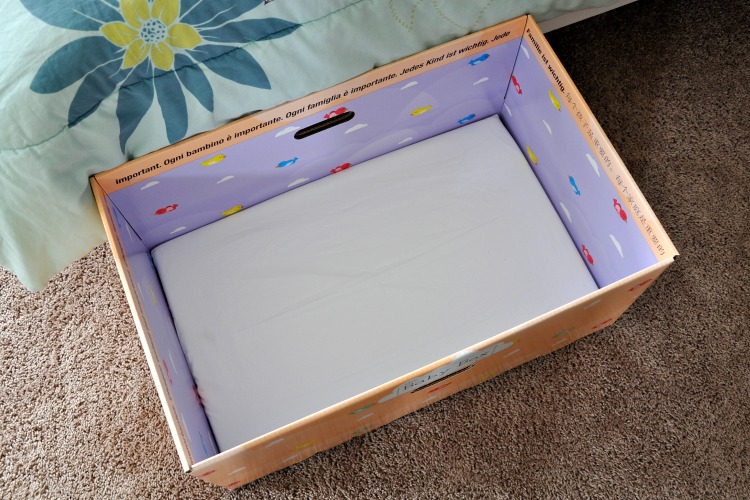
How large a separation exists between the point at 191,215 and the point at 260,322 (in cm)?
21

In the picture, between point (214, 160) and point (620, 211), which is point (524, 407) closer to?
point (620, 211)

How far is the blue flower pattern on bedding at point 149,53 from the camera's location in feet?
2.65

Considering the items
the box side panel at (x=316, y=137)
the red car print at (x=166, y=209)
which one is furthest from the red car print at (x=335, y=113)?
the red car print at (x=166, y=209)

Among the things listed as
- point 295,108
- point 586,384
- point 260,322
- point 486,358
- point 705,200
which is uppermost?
point 295,108

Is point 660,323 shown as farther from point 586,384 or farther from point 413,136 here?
point 413,136

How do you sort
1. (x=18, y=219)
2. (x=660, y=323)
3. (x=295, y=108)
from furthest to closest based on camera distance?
(x=660, y=323) → (x=295, y=108) → (x=18, y=219)

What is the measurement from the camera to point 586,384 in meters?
1.16

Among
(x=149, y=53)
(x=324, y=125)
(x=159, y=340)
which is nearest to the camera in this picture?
(x=149, y=53)

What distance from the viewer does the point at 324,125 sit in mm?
1062

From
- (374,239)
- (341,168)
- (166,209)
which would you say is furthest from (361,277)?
(166,209)

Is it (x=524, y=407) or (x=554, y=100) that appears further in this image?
(x=524, y=407)

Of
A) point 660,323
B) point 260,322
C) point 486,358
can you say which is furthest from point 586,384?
point 260,322

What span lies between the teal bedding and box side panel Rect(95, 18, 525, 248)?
0.11 feet

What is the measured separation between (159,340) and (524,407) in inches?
24.0
